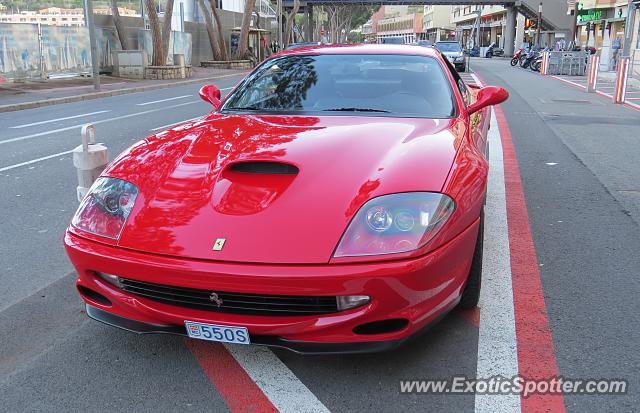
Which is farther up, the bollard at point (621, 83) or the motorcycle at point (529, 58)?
the motorcycle at point (529, 58)

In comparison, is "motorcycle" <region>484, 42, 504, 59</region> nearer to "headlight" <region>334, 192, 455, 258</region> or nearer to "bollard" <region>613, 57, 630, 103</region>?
"bollard" <region>613, 57, 630, 103</region>

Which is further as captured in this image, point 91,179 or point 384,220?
point 91,179

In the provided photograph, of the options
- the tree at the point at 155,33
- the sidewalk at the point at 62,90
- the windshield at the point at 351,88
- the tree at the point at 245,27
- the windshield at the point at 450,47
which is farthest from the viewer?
the tree at the point at 245,27

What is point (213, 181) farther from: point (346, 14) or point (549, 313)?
point (346, 14)

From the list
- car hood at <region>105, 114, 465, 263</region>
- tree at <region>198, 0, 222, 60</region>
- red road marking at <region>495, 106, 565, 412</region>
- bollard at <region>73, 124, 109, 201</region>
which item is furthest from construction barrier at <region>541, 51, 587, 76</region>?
bollard at <region>73, 124, 109, 201</region>

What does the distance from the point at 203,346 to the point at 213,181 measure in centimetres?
82

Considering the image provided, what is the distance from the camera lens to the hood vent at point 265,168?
2.71 m

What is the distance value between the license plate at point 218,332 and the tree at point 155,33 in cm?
2315

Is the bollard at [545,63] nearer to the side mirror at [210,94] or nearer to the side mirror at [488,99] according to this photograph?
the side mirror at [488,99]

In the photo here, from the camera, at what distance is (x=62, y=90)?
1945cm

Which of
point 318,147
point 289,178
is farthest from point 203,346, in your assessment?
point 318,147

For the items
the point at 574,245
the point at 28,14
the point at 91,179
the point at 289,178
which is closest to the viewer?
the point at 289,178

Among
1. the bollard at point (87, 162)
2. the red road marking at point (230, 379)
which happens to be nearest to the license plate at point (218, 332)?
the red road marking at point (230, 379)

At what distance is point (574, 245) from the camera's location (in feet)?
14.1
